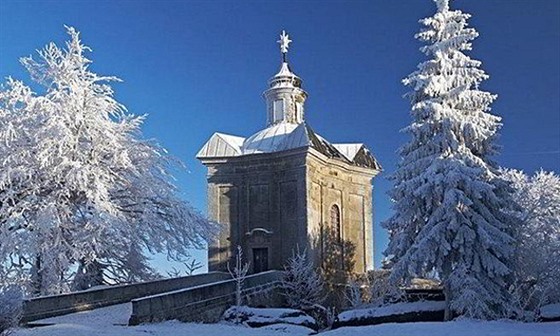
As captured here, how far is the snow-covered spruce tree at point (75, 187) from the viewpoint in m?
23.7

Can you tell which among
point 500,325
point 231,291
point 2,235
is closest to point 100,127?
point 2,235

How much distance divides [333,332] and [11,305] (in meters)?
8.01

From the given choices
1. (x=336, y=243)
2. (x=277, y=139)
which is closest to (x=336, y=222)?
(x=336, y=243)

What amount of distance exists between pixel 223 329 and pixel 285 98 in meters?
21.3

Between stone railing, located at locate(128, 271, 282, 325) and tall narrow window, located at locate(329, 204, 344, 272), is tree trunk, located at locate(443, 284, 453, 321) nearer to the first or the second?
stone railing, located at locate(128, 271, 282, 325)

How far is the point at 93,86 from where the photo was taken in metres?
26.8

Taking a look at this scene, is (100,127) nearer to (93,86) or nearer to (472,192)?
(93,86)

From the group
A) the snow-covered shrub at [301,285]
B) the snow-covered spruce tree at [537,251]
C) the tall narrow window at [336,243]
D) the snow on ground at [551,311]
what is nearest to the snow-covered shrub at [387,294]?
the snow-covered shrub at [301,285]

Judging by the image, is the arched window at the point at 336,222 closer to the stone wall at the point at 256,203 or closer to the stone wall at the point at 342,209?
the stone wall at the point at 342,209

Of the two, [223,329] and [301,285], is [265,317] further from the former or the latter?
[301,285]

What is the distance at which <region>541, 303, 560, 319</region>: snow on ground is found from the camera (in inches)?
818

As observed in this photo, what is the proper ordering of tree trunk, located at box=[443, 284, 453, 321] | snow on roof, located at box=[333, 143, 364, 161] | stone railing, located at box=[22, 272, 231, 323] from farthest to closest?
snow on roof, located at box=[333, 143, 364, 161] → tree trunk, located at box=[443, 284, 453, 321] → stone railing, located at box=[22, 272, 231, 323]

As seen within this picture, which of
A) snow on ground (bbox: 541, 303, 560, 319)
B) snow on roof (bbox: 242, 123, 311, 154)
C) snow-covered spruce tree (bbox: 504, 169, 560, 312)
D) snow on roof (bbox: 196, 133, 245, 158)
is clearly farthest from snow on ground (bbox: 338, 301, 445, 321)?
snow on roof (bbox: 196, 133, 245, 158)

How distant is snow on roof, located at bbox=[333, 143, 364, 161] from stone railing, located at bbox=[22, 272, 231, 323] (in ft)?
44.4
